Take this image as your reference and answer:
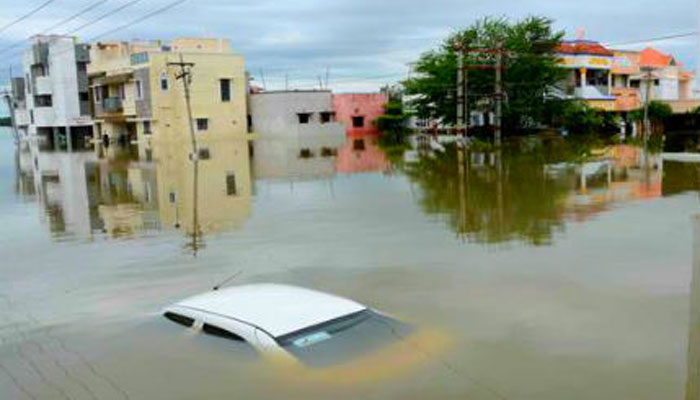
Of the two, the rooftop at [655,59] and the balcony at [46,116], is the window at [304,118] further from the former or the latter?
the rooftop at [655,59]

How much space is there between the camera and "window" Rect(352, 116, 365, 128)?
72.8 meters

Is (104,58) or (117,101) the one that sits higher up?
(104,58)

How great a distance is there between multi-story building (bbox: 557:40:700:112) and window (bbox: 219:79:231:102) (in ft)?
92.7

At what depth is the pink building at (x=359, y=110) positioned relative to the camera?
7125 centimetres

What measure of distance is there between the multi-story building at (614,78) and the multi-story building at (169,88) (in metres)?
28.4

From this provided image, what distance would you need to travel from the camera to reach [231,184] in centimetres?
2495

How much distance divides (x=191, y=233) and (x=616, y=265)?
8933 millimetres

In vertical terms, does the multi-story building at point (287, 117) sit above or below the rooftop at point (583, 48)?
below

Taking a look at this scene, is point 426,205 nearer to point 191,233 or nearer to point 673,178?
point 191,233

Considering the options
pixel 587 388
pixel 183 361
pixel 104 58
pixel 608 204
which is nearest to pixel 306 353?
pixel 183 361

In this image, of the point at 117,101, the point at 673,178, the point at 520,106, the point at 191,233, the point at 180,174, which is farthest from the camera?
the point at 117,101

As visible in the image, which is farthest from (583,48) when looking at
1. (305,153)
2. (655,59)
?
(305,153)

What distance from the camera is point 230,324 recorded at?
7273 millimetres

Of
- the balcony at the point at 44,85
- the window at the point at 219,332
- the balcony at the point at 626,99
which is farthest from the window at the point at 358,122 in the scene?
the window at the point at 219,332
